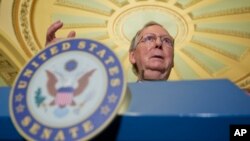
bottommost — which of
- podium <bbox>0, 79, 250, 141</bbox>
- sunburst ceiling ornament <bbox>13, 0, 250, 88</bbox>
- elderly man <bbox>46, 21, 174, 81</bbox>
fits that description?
podium <bbox>0, 79, 250, 141</bbox>

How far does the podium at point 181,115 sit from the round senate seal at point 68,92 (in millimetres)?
42

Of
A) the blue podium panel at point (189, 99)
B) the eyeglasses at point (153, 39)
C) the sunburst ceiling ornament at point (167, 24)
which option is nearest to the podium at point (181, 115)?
the blue podium panel at point (189, 99)

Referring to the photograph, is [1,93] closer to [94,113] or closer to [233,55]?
[94,113]

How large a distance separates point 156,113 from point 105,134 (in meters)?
0.09

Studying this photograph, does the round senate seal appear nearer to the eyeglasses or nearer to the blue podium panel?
the blue podium panel

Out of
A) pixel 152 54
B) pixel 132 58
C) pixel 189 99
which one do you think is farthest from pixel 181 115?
pixel 132 58

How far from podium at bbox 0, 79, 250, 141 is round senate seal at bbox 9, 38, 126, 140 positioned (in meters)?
0.04

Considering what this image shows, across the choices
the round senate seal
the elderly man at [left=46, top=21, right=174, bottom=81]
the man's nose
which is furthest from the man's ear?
the round senate seal

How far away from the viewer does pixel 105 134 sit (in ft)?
1.90

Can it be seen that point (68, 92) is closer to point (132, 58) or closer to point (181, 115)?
point (181, 115)

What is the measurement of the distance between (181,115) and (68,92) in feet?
0.58

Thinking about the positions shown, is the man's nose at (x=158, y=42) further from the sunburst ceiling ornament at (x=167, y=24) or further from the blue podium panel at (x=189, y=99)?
the sunburst ceiling ornament at (x=167, y=24)

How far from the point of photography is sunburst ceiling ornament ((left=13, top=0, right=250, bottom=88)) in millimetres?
3436

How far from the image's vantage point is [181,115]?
21.9 inches
